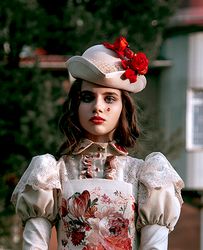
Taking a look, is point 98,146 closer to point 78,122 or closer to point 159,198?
point 78,122

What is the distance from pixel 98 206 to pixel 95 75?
1.92ft

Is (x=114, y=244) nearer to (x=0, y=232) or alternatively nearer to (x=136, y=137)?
(x=136, y=137)

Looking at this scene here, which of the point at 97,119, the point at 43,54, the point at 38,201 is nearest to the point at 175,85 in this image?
the point at 43,54

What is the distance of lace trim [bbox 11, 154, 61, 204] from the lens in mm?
4656

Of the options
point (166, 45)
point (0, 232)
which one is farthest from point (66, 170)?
point (166, 45)

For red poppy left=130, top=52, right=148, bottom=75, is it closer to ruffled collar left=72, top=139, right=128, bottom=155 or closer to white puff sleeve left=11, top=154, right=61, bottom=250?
ruffled collar left=72, top=139, right=128, bottom=155

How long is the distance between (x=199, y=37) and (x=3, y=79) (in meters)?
6.35

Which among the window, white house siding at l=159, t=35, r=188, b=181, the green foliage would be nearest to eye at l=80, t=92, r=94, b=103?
the green foliage

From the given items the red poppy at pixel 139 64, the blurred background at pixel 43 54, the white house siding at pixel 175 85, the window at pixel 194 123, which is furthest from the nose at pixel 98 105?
the window at pixel 194 123

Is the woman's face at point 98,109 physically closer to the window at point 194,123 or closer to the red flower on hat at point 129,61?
the red flower on hat at point 129,61

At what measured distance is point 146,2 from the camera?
13906mm

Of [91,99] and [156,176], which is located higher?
[91,99]

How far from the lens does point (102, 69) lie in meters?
4.80

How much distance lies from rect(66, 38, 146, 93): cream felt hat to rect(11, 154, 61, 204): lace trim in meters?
→ 0.41
